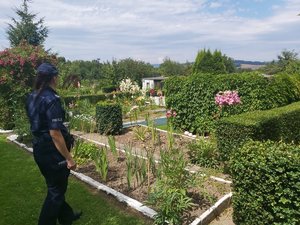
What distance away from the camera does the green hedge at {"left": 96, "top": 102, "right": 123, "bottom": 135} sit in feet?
33.3

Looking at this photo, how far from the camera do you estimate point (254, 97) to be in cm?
966

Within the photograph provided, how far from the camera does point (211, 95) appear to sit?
9688 mm

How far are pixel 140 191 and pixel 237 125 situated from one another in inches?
91.6

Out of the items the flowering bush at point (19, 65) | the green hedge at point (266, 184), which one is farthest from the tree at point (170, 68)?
the green hedge at point (266, 184)

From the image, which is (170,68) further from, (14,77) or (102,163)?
(102,163)

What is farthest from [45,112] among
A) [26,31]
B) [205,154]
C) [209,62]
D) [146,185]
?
[26,31]

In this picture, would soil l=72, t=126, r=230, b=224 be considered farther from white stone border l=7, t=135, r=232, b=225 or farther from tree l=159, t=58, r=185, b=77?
tree l=159, t=58, r=185, b=77

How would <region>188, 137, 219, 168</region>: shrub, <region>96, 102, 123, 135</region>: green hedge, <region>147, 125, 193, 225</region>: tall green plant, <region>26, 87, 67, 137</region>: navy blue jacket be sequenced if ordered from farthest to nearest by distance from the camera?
<region>96, 102, 123, 135</region>: green hedge → <region>188, 137, 219, 168</region>: shrub → <region>147, 125, 193, 225</region>: tall green plant → <region>26, 87, 67, 137</region>: navy blue jacket

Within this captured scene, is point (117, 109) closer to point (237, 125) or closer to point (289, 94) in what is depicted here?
point (237, 125)

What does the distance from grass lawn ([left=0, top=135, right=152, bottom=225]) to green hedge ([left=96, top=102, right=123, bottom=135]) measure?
3.48 meters

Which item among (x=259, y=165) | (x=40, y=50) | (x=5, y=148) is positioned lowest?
(x=5, y=148)

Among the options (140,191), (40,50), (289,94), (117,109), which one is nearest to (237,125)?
(140,191)

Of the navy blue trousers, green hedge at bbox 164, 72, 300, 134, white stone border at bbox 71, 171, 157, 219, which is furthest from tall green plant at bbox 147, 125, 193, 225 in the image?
green hedge at bbox 164, 72, 300, 134

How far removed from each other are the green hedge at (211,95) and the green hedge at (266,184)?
17.4 feet
